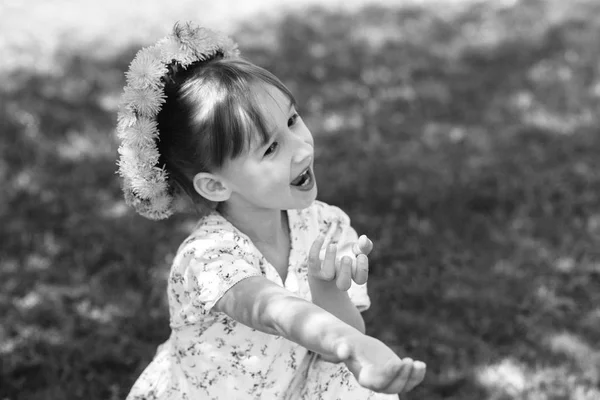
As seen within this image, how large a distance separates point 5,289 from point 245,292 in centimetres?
191

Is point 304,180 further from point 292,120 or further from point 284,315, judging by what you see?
point 284,315

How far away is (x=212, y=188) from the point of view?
8.09 ft

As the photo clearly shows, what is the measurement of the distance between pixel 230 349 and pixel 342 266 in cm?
59

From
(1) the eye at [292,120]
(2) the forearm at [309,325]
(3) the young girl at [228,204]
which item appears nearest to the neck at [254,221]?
(3) the young girl at [228,204]

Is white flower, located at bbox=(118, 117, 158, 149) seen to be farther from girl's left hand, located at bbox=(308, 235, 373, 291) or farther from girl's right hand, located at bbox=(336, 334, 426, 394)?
girl's right hand, located at bbox=(336, 334, 426, 394)

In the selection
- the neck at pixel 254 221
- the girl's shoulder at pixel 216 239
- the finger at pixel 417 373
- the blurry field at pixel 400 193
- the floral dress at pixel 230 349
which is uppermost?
the blurry field at pixel 400 193

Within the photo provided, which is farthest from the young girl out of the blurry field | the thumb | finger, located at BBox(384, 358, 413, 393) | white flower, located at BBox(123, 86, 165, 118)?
the blurry field

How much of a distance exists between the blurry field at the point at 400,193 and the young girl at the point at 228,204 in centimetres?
85

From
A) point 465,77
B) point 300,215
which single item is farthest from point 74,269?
point 465,77

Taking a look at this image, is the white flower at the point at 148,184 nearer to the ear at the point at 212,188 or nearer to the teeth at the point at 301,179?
the ear at the point at 212,188

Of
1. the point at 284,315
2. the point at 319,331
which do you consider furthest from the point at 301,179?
the point at 319,331

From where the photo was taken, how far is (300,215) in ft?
8.98

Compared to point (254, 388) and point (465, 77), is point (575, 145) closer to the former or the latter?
point (465, 77)

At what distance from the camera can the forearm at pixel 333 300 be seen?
232 cm
